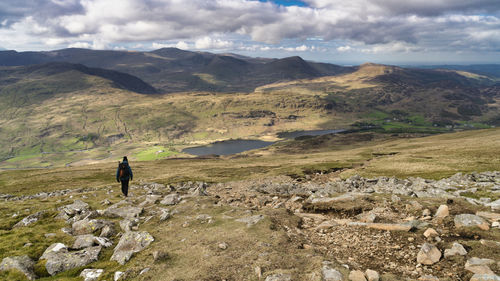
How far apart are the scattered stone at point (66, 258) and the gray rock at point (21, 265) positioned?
71 centimetres

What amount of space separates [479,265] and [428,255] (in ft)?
6.75

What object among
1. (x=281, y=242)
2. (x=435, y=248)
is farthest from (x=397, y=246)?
(x=281, y=242)

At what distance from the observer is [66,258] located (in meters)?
15.0

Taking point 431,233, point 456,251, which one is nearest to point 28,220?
point 431,233

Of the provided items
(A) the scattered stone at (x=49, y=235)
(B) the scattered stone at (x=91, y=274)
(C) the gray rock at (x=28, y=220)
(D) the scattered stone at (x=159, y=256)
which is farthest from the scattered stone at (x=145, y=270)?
(C) the gray rock at (x=28, y=220)

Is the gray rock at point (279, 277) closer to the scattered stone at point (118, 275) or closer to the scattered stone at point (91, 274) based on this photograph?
the scattered stone at point (118, 275)

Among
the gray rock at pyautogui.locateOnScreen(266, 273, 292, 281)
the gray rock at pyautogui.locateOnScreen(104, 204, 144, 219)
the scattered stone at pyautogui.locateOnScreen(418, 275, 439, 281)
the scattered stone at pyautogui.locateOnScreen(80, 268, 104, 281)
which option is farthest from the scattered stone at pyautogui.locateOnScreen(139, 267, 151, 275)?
the scattered stone at pyautogui.locateOnScreen(418, 275, 439, 281)

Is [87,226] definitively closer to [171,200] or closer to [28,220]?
[28,220]

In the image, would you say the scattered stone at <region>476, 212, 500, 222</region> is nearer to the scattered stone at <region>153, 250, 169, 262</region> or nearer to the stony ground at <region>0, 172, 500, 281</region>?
the stony ground at <region>0, 172, 500, 281</region>

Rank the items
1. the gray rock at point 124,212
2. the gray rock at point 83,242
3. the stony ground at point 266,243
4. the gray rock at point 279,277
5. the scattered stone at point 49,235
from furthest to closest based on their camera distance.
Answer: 1. the gray rock at point 124,212
2. the scattered stone at point 49,235
3. the gray rock at point 83,242
4. the stony ground at point 266,243
5. the gray rock at point 279,277

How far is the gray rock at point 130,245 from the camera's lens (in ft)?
50.0

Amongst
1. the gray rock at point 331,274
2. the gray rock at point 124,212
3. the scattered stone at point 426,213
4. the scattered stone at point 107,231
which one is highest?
the gray rock at point 331,274

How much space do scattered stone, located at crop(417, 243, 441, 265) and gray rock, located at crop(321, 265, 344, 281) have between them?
5.12m

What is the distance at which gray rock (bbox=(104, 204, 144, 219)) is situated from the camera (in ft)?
79.2
